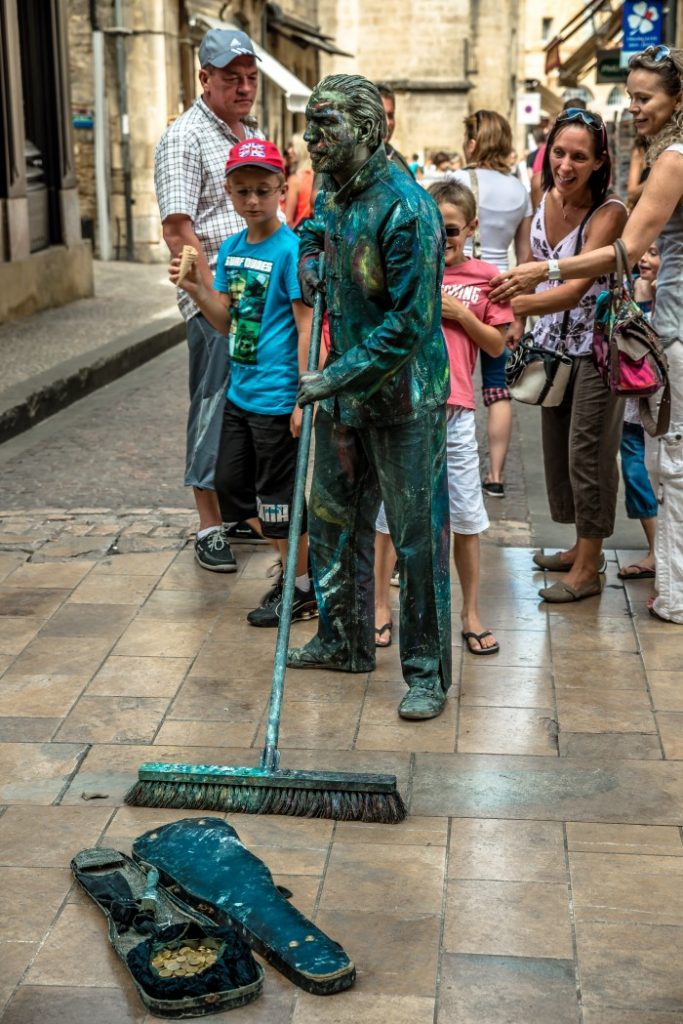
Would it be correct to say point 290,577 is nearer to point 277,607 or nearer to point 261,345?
point 277,607

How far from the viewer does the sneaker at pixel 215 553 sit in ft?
20.4

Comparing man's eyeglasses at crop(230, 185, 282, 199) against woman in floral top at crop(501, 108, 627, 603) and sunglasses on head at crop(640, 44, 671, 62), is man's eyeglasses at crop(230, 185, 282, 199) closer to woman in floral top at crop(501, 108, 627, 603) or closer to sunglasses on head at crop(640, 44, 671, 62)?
woman in floral top at crop(501, 108, 627, 603)

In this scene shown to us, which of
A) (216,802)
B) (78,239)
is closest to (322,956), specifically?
(216,802)

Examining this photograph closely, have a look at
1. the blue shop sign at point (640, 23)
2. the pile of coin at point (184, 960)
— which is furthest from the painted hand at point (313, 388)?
the blue shop sign at point (640, 23)

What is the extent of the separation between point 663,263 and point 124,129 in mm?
17797

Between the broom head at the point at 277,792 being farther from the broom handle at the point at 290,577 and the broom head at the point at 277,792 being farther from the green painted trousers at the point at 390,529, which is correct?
the green painted trousers at the point at 390,529

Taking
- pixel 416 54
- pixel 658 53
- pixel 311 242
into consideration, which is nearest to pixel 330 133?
pixel 311 242

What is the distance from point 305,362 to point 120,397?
5957mm

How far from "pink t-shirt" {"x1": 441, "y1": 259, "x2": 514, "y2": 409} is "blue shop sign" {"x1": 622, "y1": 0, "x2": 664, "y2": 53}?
→ 14.5m

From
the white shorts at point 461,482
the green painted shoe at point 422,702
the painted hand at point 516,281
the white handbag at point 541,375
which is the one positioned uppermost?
the painted hand at point 516,281

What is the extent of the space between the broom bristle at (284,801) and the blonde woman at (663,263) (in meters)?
1.91

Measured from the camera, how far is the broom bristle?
12.7 feet

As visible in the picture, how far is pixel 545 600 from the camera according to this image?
228 inches

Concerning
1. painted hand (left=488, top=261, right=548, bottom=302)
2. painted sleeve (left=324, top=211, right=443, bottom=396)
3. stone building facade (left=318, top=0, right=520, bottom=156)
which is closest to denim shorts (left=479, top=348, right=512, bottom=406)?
painted hand (left=488, top=261, right=548, bottom=302)
